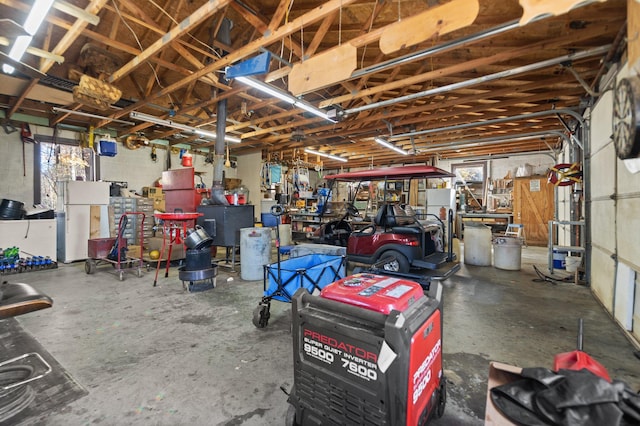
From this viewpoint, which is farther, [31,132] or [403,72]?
[31,132]

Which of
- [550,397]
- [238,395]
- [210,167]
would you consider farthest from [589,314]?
[210,167]

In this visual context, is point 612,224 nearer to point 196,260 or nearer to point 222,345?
point 222,345

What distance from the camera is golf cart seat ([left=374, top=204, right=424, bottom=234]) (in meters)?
4.70

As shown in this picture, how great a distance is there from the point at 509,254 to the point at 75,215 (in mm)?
9597

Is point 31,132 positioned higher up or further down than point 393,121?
further down

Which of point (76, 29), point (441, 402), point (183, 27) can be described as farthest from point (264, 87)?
point (441, 402)

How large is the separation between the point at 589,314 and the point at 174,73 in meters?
8.26

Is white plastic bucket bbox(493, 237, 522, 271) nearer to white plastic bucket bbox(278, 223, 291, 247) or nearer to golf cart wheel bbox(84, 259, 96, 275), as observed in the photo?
white plastic bucket bbox(278, 223, 291, 247)

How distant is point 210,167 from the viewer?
36.3ft

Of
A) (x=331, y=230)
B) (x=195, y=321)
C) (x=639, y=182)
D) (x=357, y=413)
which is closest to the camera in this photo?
(x=357, y=413)

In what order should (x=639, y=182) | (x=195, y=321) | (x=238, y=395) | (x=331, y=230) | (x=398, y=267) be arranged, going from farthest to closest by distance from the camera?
(x=331, y=230) → (x=398, y=267) → (x=195, y=321) → (x=639, y=182) → (x=238, y=395)

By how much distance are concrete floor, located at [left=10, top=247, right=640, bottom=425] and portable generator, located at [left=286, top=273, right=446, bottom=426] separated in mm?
531

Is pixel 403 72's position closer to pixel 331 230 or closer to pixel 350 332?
pixel 331 230

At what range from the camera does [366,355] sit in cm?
126
